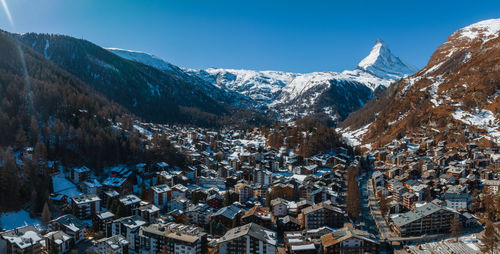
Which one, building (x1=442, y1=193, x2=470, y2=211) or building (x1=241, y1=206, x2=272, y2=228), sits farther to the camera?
building (x1=442, y1=193, x2=470, y2=211)

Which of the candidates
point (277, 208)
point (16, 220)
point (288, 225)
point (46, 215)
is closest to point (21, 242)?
point (46, 215)

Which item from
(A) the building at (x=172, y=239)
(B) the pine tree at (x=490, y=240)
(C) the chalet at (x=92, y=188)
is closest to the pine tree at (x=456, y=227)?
(B) the pine tree at (x=490, y=240)

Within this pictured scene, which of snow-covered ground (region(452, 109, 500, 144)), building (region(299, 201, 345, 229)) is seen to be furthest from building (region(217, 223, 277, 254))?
snow-covered ground (region(452, 109, 500, 144))

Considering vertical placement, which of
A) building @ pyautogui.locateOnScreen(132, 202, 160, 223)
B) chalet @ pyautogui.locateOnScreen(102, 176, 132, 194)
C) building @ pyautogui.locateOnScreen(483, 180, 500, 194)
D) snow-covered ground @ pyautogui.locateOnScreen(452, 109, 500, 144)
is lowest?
building @ pyautogui.locateOnScreen(132, 202, 160, 223)

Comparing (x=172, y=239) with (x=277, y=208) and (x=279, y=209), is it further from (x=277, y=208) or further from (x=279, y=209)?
(x=279, y=209)

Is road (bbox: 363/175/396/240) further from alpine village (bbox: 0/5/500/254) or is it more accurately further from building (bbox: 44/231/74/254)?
building (bbox: 44/231/74/254)

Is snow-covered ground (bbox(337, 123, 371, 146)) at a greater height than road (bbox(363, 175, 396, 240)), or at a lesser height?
greater
